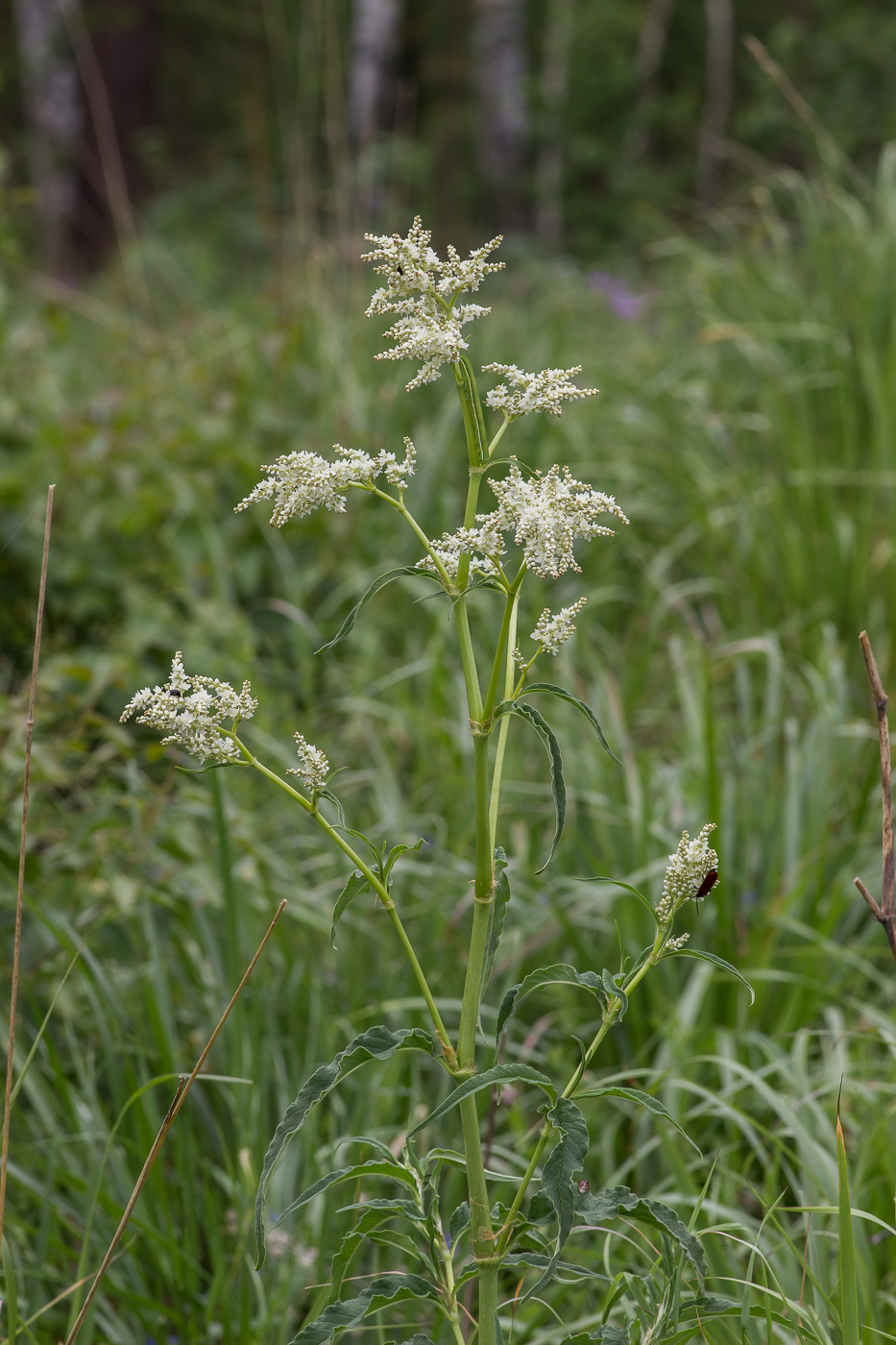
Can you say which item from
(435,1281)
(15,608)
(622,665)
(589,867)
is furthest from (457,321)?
(15,608)

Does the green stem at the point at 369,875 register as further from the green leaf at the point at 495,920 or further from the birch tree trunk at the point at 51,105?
the birch tree trunk at the point at 51,105

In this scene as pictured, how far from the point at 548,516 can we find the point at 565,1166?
1.40 feet

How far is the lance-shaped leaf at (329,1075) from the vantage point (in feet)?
2.47

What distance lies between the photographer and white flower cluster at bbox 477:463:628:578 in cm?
73

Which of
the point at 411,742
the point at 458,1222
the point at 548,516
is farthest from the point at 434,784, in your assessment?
the point at 548,516

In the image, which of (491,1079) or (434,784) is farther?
(434,784)

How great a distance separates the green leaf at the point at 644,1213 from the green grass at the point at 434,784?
0.25 m

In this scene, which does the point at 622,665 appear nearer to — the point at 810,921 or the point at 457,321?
the point at 810,921

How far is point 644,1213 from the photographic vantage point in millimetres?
815

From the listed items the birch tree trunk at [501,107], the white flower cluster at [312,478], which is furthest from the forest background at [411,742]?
the birch tree trunk at [501,107]

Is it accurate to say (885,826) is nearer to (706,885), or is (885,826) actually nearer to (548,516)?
(706,885)

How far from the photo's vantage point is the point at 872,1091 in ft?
5.42

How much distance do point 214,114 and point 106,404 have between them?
15005 millimetres

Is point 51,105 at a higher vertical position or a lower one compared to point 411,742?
higher
